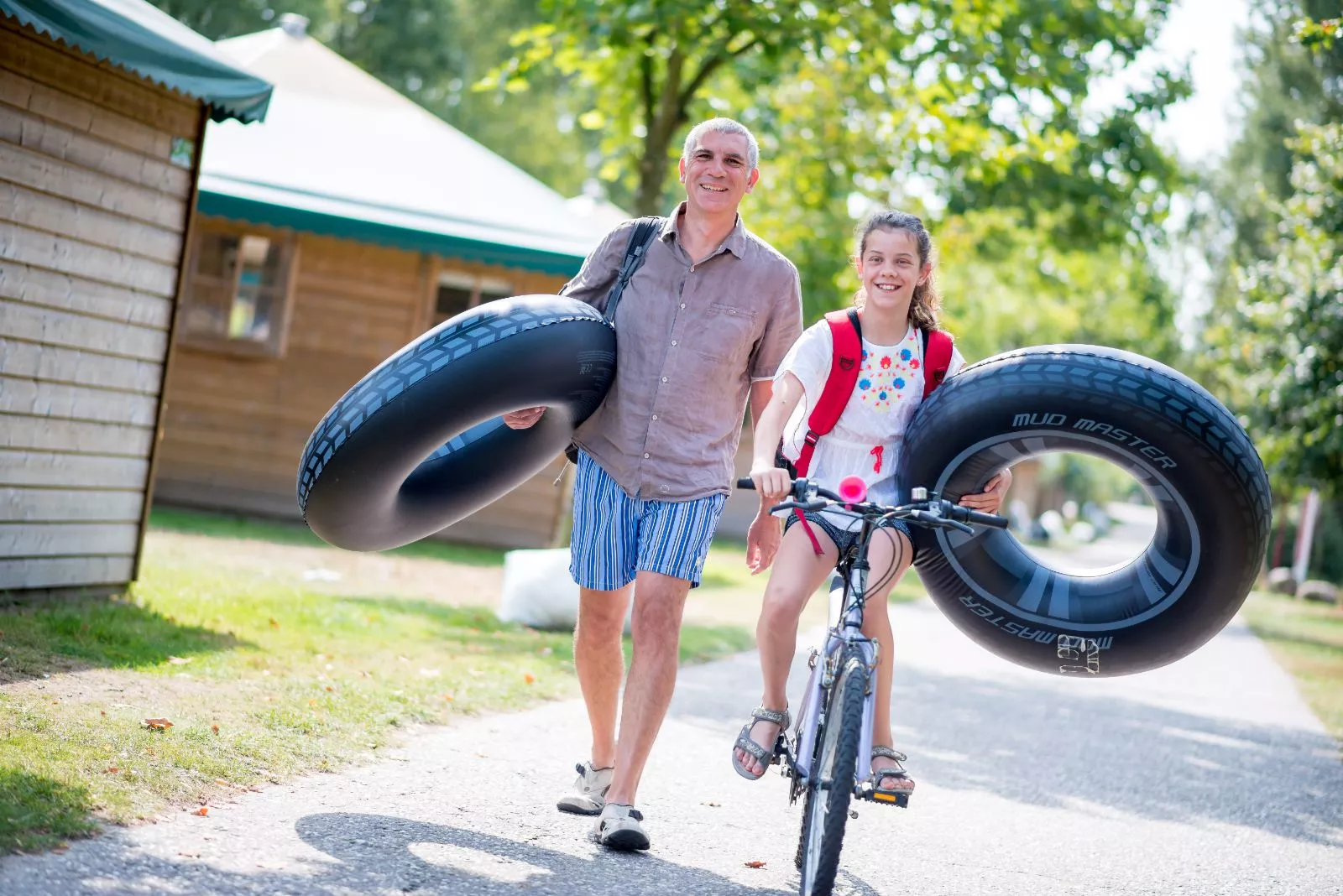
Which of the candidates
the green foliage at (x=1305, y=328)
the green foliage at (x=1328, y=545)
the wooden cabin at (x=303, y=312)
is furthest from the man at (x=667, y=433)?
the green foliage at (x=1328, y=545)

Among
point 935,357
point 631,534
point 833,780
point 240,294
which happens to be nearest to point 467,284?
point 240,294

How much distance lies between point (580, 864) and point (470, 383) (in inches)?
59.8

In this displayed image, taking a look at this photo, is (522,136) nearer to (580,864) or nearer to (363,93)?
(363,93)

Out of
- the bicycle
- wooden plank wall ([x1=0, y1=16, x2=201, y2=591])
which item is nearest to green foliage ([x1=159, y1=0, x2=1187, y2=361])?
wooden plank wall ([x1=0, y1=16, x2=201, y2=591])

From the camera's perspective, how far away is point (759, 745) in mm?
4152

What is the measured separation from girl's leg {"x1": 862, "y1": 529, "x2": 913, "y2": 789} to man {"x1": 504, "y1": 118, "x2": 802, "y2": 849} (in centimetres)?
46

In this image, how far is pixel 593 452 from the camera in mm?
4609

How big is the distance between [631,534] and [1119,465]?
1559 mm

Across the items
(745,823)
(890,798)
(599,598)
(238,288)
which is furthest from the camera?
(238,288)

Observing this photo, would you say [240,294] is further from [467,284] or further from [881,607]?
[881,607]

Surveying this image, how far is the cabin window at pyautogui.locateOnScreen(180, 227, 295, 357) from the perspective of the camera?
47.1ft

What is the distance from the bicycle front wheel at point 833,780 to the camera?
3.55m

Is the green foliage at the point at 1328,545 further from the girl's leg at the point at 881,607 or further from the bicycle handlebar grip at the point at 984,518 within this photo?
the bicycle handlebar grip at the point at 984,518

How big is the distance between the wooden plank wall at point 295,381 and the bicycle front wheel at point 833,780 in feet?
35.1
